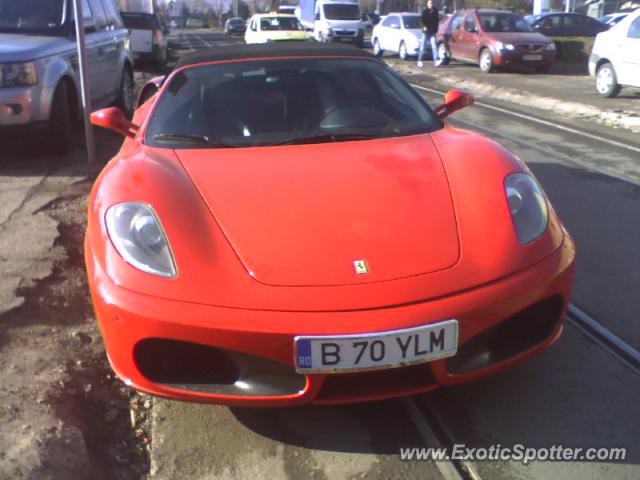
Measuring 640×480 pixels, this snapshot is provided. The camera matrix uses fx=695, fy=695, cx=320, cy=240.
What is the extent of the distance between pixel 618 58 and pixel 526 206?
31.0ft

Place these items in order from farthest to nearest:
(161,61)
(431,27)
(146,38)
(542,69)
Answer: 1. (161,61)
2. (431,27)
3. (146,38)
4. (542,69)

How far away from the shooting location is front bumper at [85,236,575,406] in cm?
230

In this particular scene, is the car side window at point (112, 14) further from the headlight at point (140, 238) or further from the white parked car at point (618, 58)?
the white parked car at point (618, 58)

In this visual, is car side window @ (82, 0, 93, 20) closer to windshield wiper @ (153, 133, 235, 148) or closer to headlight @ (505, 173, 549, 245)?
windshield wiper @ (153, 133, 235, 148)

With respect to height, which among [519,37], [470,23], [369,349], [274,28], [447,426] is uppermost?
[470,23]

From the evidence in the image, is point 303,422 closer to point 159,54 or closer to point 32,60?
point 32,60

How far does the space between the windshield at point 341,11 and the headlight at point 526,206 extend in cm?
2691

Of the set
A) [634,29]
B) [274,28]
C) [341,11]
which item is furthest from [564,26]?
[634,29]

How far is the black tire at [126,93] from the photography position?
31.4 feet

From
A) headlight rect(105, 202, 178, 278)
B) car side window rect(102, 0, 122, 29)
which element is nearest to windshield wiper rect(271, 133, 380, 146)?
headlight rect(105, 202, 178, 278)

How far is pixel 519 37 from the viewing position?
16.5 metres

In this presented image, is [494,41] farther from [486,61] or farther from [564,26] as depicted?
[564,26]

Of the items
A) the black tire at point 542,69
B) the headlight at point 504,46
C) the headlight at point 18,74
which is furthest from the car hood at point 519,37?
→ the headlight at point 18,74

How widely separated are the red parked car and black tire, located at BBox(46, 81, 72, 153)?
38.7ft
